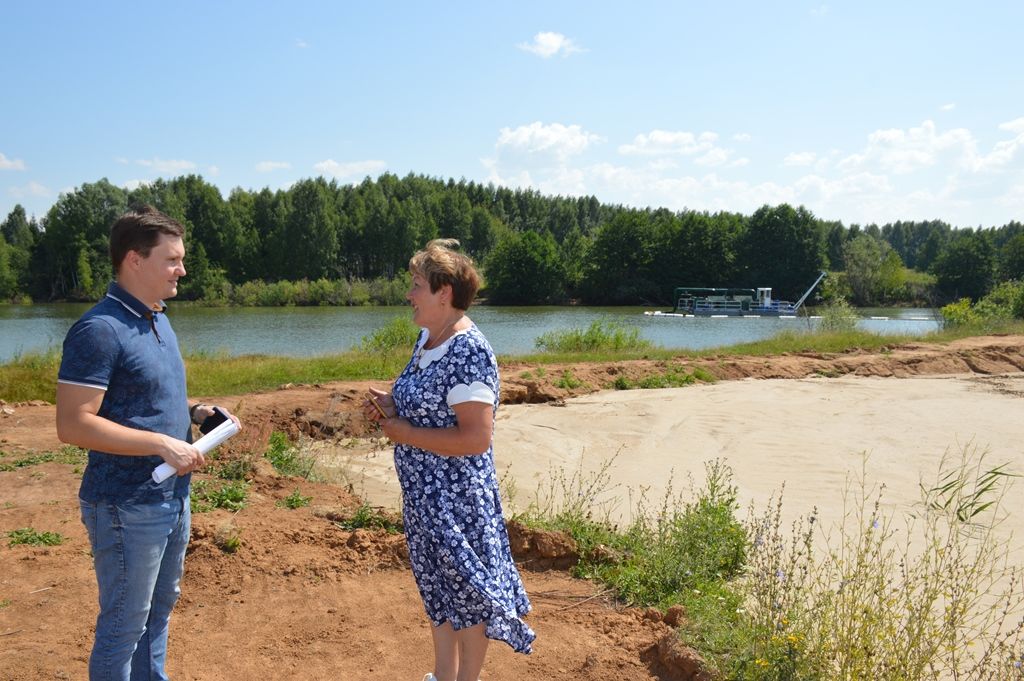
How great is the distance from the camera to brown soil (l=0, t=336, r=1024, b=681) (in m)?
3.62

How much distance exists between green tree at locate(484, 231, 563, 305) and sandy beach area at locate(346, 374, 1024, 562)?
5541cm

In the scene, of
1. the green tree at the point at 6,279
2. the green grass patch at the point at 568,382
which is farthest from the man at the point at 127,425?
the green tree at the point at 6,279

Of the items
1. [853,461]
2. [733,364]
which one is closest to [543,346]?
[733,364]

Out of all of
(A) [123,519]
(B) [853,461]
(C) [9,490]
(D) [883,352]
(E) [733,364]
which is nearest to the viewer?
(A) [123,519]

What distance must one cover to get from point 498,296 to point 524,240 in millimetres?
6162

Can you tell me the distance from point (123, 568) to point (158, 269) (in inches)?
40.9

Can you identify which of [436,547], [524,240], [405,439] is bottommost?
[436,547]

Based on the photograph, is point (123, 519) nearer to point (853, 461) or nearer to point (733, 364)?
point (853, 461)

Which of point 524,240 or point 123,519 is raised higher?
point 524,240

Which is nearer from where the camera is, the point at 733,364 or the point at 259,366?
the point at 259,366

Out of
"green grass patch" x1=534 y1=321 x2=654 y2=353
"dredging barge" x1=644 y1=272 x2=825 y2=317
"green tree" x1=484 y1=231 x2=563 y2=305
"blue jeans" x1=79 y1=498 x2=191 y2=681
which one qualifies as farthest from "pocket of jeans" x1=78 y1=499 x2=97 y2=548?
"green tree" x1=484 y1=231 x2=563 y2=305

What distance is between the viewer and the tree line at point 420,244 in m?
64.4

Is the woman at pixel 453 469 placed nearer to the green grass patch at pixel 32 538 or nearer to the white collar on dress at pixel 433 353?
the white collar on dress at pixel 433 353

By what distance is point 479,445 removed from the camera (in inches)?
108
